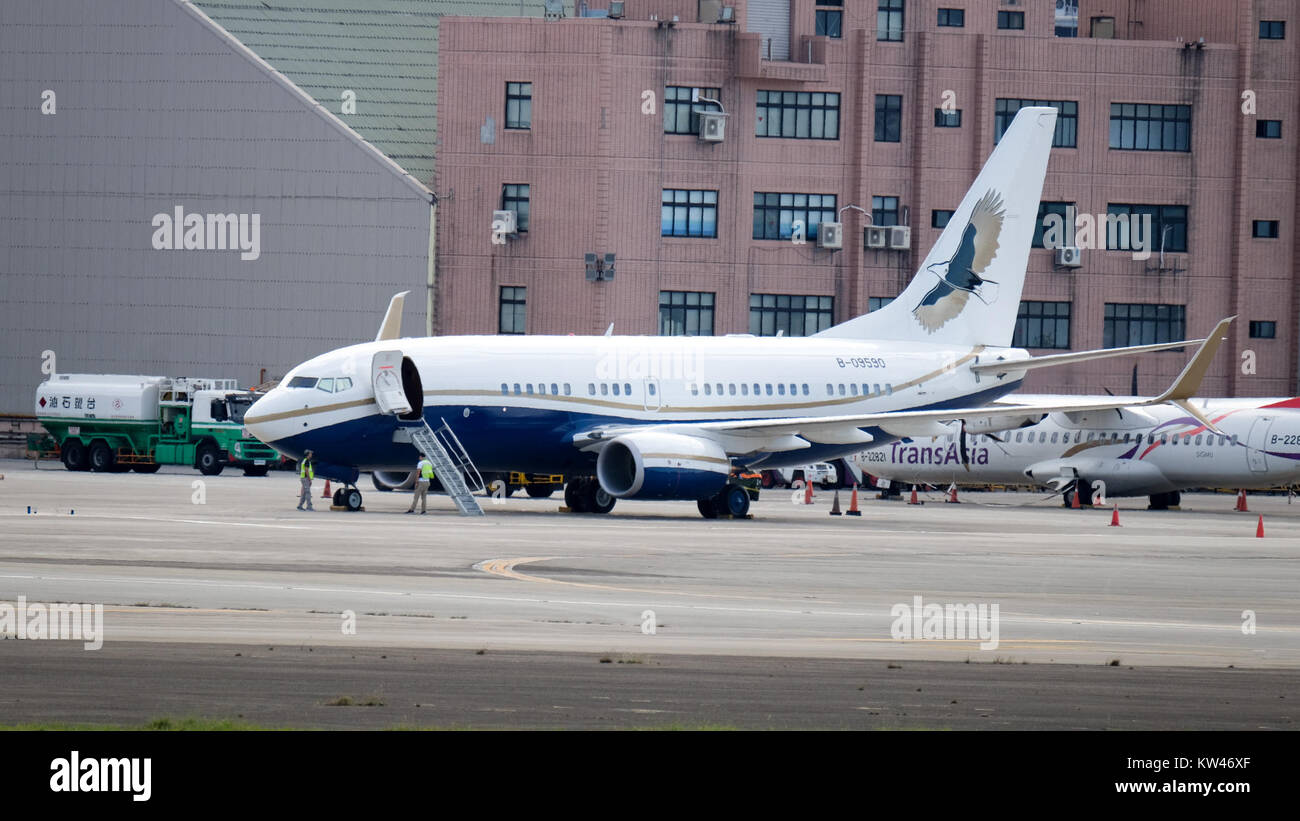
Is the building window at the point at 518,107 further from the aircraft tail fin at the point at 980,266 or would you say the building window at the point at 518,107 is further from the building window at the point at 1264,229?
the building window at the point at 1264,229

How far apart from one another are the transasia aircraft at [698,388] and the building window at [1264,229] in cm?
3434

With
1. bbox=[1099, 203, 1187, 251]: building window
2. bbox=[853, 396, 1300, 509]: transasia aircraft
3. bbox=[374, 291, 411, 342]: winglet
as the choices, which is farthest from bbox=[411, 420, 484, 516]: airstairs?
bbox=[1099, 203, 1187, 251]: building window

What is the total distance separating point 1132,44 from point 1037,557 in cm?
5418

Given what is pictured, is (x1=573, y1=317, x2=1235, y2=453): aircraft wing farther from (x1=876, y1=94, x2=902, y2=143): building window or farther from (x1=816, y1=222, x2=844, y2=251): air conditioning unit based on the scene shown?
(x1=876, y1=94, x2=902, y2=143): building window

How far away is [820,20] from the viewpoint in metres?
79.1

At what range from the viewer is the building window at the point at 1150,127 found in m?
77.6

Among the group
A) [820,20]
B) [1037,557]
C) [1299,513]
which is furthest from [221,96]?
[1037,557]

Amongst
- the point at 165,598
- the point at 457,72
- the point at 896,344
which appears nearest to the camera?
the point at 165,598

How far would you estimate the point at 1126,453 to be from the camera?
2254 inches

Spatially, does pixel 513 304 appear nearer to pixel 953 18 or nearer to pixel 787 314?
pixel 787 314

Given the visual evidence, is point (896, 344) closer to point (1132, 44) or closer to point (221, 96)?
point (1132, 44)

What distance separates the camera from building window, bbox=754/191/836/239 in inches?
3036

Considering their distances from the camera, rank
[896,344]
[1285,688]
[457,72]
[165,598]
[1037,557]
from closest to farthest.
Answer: [1285,688], [165,598], [1037,557], [896,344], [457,72]

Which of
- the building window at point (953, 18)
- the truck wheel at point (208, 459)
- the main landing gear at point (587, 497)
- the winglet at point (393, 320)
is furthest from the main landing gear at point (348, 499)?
the building window at point (953, 18)
